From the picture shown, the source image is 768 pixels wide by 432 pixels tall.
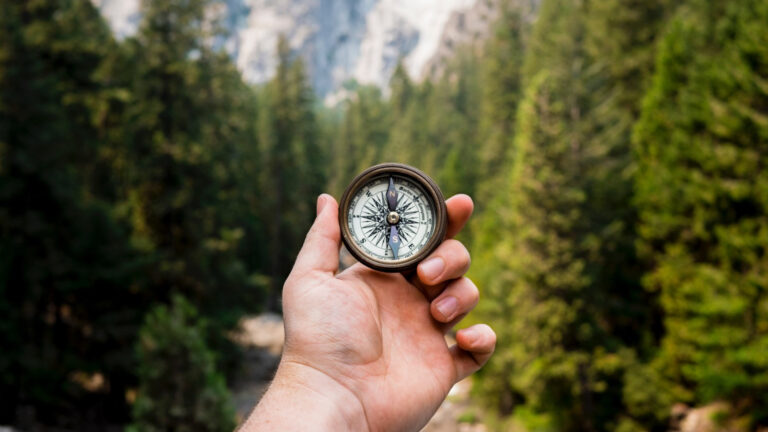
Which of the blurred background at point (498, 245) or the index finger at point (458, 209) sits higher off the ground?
the blurred background at point (498, 245)

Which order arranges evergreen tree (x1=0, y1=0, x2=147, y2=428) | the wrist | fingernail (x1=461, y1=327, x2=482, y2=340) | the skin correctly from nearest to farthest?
the wrist, the skin, fingernail (x1=461, y1=327, x2=482, y2=340), evergreen tree (x1=0, y1=0, x2=147, y2=428)

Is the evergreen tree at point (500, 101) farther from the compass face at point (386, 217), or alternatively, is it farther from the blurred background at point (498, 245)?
the compass face at point (386, 217)

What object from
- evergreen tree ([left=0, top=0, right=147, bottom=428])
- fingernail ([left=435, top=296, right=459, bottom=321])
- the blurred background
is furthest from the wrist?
evergreen tree ([left=0, top=0, right=147, bottom=428])

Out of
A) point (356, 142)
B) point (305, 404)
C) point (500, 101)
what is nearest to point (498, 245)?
point (305, 404)

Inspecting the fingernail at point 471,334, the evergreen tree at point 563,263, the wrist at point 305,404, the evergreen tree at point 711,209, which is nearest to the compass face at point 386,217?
the fingernail at point 471,334

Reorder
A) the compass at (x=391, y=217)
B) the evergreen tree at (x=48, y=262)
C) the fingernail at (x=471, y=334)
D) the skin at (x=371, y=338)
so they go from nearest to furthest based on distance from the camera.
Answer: the skin at (x=371, y=338) → the fingernail at (x=471, y=334) → the compass at (x=391, y=217) → the evergreen tree at (x=48, y=262)

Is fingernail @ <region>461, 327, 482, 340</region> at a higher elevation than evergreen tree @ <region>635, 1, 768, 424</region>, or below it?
below

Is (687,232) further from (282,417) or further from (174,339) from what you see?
(282,417)

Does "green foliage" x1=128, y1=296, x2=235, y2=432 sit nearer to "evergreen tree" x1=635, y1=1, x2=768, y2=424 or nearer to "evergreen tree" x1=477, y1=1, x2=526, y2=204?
"evergreen tree" x1=635, y1=1, x2=768, y2=424
